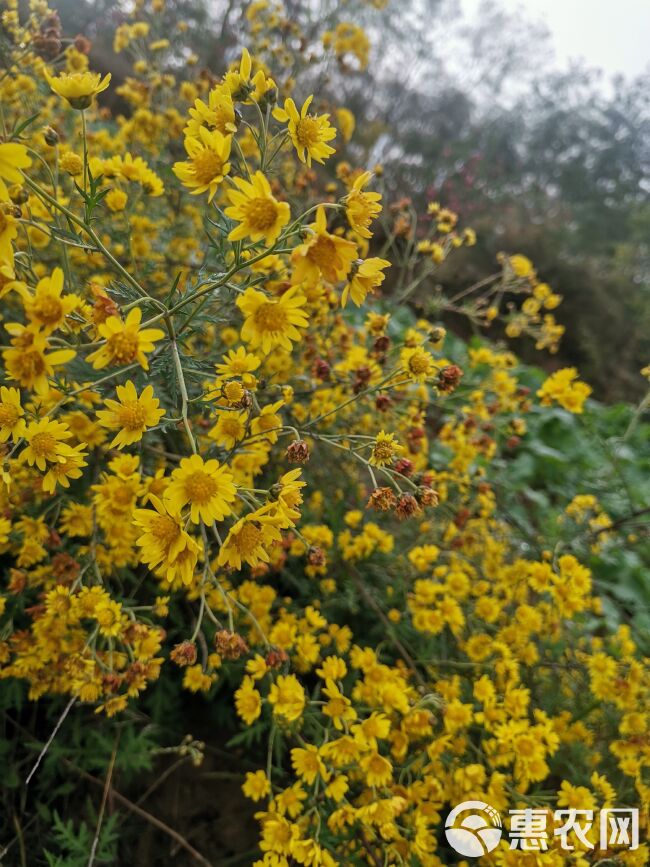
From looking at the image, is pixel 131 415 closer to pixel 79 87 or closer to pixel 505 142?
pixel 79 87

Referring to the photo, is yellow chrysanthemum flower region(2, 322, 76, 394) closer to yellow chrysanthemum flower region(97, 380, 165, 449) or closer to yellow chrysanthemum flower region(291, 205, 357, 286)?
yellow chrysanthemum flower region(97, 380, 165, 449)

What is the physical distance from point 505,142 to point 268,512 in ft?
59.6

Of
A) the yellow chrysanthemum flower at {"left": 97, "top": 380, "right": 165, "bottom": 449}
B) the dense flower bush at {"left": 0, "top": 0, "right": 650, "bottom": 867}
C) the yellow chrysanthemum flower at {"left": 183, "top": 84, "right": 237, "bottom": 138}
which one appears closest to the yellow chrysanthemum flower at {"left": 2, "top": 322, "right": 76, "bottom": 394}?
the dense flower bush at {"left": 0, "top": 0, "right": 650, "bottom": 867}

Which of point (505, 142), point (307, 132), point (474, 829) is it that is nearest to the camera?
point (307, 132)

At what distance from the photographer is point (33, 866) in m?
1.61

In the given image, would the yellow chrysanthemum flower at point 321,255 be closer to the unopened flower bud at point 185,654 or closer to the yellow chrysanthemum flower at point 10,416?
the yellow chrysanthemum flower at point 10,416

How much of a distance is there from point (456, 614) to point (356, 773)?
670 millimetres

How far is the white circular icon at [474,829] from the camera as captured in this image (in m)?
1.44

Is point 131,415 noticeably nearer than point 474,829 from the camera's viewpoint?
Yes

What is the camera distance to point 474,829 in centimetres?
146

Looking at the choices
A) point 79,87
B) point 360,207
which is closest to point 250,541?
point 360,207

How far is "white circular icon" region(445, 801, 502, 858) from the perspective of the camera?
56.8 inches

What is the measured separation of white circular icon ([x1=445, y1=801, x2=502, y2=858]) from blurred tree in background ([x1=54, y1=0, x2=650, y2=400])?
3.01 meters

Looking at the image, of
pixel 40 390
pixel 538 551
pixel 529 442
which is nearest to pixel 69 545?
pixel 40 390
